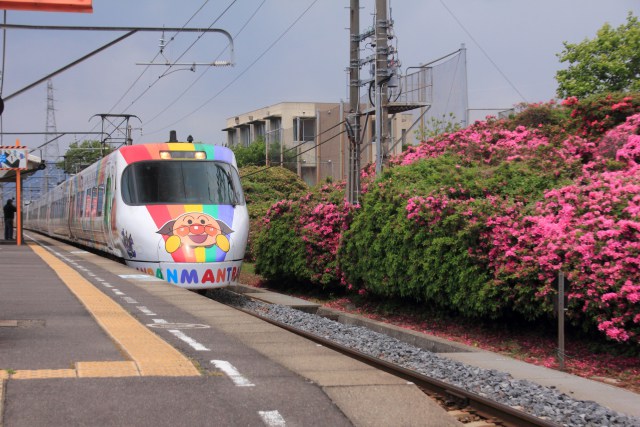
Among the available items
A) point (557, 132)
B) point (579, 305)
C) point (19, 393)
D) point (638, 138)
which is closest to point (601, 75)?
point (557, 132)

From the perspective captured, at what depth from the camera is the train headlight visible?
55.9 feet

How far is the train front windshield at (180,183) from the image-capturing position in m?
16.5

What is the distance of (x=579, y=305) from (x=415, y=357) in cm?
234

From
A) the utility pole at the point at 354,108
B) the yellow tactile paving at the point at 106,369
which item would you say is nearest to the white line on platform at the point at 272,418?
the yellow tactile paving at the point at 106,369

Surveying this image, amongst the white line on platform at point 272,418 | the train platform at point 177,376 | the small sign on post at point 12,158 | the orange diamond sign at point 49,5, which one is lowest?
the white line on platform at point 272,418

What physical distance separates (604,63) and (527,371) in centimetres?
3535

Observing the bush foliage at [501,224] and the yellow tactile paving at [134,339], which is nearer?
the yellow tactile paving at [134,339]

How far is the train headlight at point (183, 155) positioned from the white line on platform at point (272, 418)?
1187 cm

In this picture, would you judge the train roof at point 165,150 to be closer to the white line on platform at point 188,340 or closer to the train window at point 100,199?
the train window at point 100,199

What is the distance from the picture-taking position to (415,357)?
10984 mm

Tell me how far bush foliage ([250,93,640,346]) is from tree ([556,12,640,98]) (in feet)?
80.2

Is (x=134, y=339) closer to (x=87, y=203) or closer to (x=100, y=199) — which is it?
(x=100, y=199)

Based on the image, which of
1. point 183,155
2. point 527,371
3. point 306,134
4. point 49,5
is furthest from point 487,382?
point 306,134

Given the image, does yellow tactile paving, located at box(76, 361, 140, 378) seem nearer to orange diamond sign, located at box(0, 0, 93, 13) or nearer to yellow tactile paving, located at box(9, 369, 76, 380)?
yellow tactile paving, located at box(9, 369, 76, 380)
